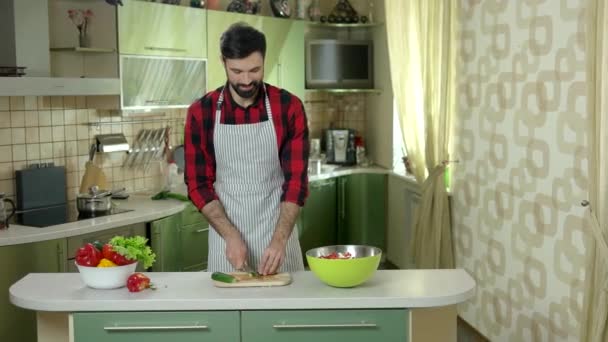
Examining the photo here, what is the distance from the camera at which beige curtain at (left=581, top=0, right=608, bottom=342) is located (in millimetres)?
3328

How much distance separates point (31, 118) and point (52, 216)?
0.65 metres

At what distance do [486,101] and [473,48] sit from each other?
353mm

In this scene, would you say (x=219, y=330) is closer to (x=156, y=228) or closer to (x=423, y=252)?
(x=156, y=228)

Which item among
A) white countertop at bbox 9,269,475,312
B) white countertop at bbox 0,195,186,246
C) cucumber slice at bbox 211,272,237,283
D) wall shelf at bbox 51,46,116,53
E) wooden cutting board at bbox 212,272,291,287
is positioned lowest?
white countertop at bbox 0,195,186,246

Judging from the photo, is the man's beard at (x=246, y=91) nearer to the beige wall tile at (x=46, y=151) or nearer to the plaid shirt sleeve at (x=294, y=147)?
the plaid shirt sleeve at (x=294, y=147)

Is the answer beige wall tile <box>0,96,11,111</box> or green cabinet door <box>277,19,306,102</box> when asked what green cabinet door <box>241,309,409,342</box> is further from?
green cabinet door <box>277,19,306,102</box>

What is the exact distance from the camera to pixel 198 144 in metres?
3.13

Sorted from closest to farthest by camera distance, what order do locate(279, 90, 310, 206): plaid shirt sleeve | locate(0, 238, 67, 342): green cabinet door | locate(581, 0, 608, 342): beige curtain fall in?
locate(279, 90, 310, 206): plaid shirt sleeve
locate(581, 0, 608, 342): beige curtain
locate(0, 238, 67, 342): green cabinet door

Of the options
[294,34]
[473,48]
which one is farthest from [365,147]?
[473,48]

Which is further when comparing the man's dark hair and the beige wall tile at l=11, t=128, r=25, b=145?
the beige wall tile at l=11, t=128, r=25, b=145

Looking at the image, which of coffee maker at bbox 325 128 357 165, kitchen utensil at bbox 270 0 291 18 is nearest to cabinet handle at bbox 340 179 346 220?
coffee maker at bbox 325 128 357 165

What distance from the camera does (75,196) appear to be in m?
5.04

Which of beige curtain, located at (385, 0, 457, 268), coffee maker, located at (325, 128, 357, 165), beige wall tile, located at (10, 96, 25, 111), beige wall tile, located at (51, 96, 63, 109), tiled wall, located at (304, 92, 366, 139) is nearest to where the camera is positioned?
beige wall tile, located at (10, 96, 25, 111)

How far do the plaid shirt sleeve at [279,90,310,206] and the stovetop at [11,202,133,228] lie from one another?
1.64m
